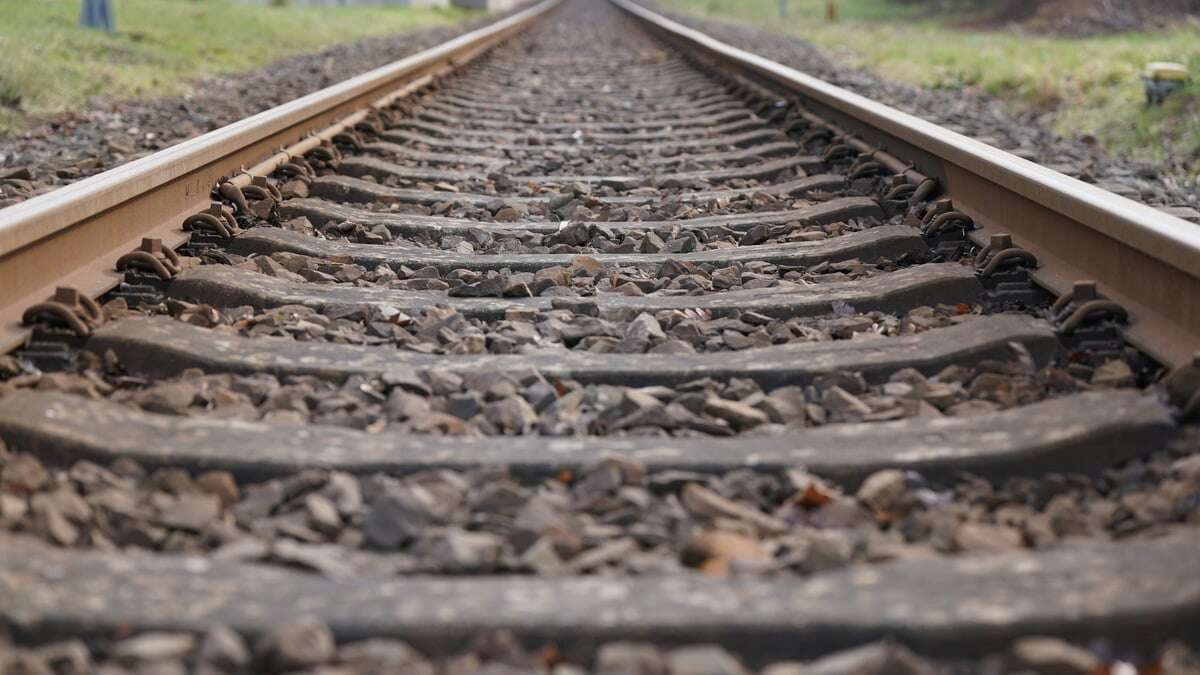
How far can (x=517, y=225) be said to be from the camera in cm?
451

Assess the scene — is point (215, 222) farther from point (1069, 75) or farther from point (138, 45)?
point (138, 45)

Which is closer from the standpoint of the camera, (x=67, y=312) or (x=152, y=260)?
(x=67, y=312)

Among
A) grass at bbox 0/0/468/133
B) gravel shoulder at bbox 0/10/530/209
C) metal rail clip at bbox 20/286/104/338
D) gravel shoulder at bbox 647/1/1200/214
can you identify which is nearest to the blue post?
grass at bbox 0/0/468/133

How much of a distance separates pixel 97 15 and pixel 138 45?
963mm

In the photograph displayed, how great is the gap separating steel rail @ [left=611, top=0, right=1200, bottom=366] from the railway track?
13 millimetres

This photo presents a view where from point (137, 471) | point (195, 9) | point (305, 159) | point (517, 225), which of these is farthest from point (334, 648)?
point (195, 9)

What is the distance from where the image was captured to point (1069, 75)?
1095 cm

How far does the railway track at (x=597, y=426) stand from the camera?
173 centimetres

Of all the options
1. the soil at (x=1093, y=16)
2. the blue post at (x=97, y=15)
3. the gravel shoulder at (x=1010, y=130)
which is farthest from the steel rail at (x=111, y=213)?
the soil at (x=1093, y=16)

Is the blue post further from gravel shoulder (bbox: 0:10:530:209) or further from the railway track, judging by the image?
the railway track

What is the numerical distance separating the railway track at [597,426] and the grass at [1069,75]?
3929 millimetres

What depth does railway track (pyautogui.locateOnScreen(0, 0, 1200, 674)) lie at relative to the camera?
173cm

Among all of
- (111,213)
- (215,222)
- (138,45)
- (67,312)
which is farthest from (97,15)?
(67,312)

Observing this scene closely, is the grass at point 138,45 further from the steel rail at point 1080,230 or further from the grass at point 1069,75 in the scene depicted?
the grass at point 1069,75
